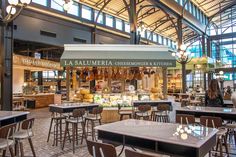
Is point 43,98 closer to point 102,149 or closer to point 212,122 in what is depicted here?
point 212,122

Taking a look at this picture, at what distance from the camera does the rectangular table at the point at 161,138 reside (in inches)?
101

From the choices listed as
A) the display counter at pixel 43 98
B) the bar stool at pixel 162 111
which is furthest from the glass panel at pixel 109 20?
the bar stool at pixel 162 111

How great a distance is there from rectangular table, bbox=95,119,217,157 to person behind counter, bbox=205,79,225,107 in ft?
9.13

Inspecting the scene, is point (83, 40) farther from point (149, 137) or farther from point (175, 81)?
point (149, 137)

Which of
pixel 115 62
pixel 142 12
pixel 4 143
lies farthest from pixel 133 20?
pixel 4 143

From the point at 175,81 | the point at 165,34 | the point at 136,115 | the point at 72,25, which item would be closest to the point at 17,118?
the point at 136,115

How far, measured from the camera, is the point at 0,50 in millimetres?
7027

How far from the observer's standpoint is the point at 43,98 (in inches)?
610

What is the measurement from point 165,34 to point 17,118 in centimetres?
1875

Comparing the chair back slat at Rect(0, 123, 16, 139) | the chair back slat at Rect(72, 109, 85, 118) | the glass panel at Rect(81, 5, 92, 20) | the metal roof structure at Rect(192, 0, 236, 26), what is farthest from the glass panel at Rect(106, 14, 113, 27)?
the chair back slat at Rect(0, 123, 16, 139)

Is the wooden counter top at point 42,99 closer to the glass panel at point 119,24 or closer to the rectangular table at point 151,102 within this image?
the glass panel at point 119,24

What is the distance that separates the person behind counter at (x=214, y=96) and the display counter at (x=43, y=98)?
11436 mm

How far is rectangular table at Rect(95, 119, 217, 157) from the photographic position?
2570 mm

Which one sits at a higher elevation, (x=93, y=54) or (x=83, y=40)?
(x=83, y=40)
